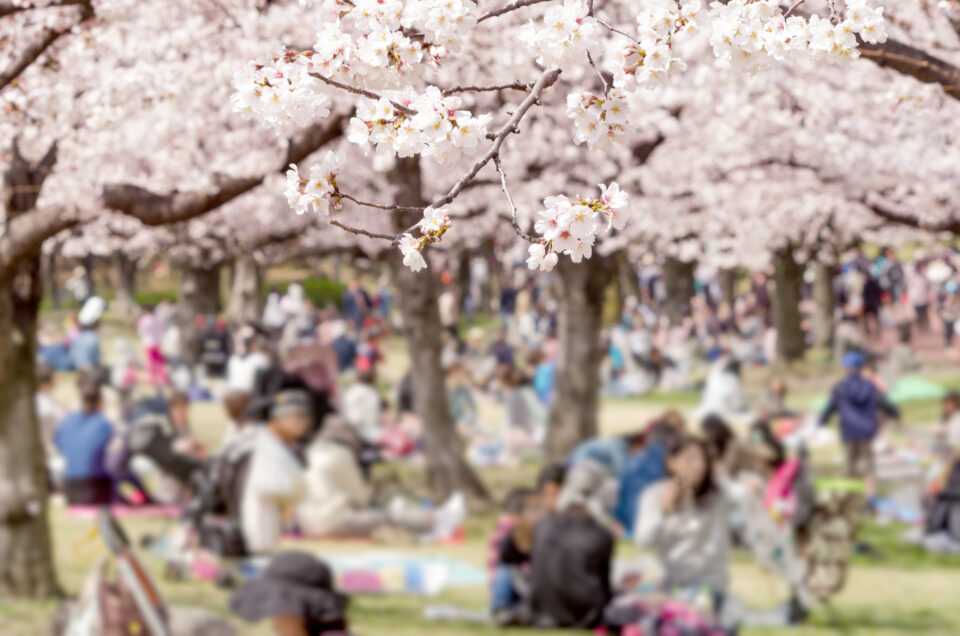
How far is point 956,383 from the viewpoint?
2200 cm

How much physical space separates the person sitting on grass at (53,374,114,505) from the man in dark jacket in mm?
7377

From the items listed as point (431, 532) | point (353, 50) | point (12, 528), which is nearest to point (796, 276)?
point (431, 532)

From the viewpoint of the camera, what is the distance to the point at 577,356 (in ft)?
49.5

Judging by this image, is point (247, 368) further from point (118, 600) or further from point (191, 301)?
point (191, 301)

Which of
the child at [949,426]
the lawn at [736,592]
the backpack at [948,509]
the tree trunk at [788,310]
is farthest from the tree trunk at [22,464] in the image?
the tree trunk at [788,310]

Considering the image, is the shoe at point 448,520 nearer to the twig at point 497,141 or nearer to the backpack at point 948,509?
the backpack at point 948,509

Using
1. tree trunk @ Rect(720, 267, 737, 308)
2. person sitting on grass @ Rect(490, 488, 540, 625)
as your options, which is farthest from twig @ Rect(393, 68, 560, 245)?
tree trunk @ Rect(720, 267, 737, 308)

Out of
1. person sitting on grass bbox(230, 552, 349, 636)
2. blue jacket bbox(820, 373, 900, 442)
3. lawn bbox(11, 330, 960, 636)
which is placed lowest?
lawn bbox(11, 330, 960, 636)

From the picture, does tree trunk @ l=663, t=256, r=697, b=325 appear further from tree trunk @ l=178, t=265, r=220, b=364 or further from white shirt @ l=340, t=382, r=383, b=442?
white shirt @ l=340, t=382, r=383, b=442

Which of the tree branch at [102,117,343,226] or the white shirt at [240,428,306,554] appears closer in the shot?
the tree branch at [102,117,343,226]

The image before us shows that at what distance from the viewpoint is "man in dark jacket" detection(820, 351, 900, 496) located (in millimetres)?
13312

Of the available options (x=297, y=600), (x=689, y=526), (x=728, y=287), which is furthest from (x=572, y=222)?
(x=728, y=287)

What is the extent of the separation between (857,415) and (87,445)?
769cm

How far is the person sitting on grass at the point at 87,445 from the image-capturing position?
1105 cm
